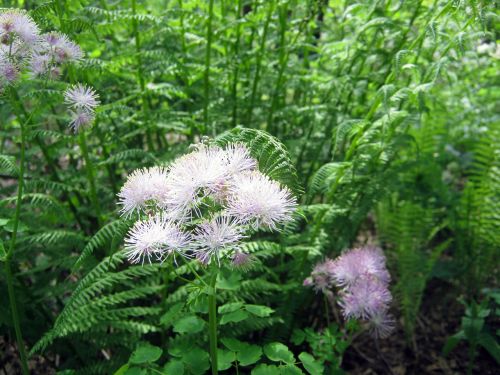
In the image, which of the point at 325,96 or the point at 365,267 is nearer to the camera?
the point at 365,267

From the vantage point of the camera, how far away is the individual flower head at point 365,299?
1919mm

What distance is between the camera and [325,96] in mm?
2990

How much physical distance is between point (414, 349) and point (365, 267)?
1237mm

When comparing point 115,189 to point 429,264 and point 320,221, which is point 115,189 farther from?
point 429,264

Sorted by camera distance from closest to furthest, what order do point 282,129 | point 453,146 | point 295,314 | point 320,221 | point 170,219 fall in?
point 170,219, point 320,221, point 295,314, point 282,129, point 453,146

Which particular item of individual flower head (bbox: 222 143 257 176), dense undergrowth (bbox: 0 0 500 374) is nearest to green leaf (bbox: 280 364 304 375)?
dense undergrowth (bbox: 0 0 500 374)

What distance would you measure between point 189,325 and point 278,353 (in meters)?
0.35

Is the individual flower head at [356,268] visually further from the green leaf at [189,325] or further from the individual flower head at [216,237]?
the individual flower head at [216,237]

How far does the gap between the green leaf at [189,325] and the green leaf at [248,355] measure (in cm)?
18

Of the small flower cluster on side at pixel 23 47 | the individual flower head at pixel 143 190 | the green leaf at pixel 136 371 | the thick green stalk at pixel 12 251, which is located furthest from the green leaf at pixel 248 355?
the small flower cluster on side at pixel 23 47

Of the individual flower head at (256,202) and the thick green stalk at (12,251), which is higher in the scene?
the individual flower head at (256,202)

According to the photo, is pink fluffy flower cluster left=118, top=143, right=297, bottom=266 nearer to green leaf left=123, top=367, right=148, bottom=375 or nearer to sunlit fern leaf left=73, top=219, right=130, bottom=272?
sunlit fern leaf left=73, top=219, right=130, bottom=272

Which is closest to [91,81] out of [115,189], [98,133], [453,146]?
[98,133]

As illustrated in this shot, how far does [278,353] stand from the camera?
1.69 metres
